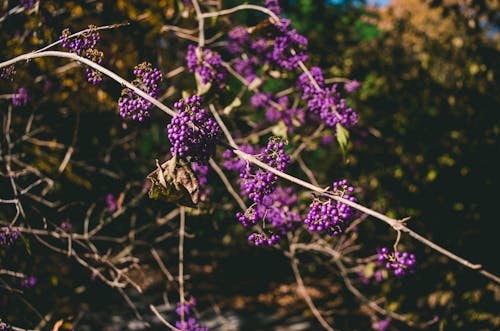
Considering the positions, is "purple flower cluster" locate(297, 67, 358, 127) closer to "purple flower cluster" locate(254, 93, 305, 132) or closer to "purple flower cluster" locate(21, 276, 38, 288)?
"purple flower cluster" locate(254, 93, 305, 132)

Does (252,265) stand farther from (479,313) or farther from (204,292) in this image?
(479,313)

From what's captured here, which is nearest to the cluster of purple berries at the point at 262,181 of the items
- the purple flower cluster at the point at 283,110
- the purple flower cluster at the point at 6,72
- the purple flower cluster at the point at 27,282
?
the purple flower cluster at the point at 6,72

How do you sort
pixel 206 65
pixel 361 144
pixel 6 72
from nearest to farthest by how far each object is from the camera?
pixel 6 72, pixel 206 65, pixel 361 144

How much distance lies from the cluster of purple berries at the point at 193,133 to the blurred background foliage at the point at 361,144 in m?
1.11

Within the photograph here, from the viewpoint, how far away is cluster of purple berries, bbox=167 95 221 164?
4.26 feet

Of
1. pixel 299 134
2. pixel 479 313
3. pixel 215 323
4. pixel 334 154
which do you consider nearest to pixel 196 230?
pixel 299 134

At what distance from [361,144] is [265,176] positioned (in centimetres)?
354

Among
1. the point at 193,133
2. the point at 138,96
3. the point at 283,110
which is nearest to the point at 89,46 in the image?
the point at 138,96

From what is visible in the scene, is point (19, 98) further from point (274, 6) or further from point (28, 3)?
point (274, 6)

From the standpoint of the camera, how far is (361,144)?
15.5 ft

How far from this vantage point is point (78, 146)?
382 cm

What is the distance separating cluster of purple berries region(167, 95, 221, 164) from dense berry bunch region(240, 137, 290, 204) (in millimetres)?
153

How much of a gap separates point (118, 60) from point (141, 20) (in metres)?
0.48

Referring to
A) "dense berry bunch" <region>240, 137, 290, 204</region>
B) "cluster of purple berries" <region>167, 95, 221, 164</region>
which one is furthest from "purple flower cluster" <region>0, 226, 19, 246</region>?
"dense berry bunch" <region>240, 137, 290, 204</region>
